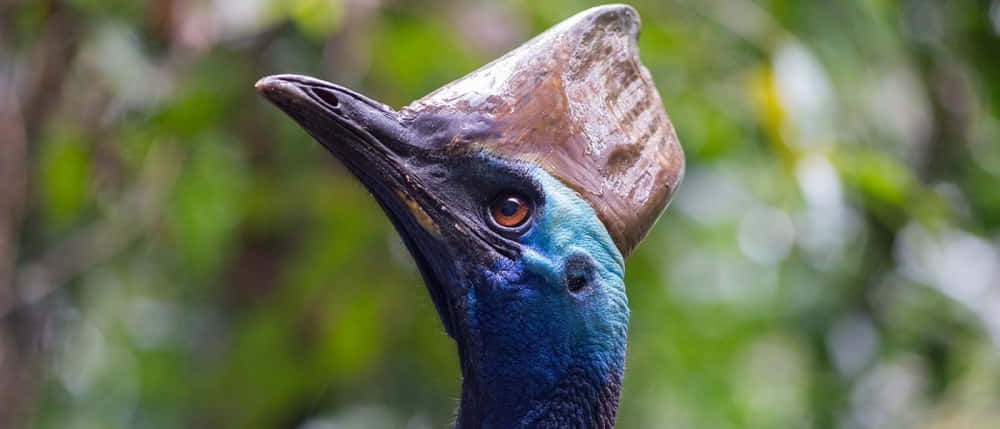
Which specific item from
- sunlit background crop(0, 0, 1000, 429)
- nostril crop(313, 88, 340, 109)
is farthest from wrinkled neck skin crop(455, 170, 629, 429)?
sunlit background crop(0, 0, 1000, 429)

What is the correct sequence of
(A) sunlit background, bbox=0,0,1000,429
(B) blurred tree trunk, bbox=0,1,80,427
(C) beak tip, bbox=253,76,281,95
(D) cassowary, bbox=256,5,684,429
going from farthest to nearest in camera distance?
(A) sunlit background, bbox=0,0,1000,429 → (B) blurred tree trunk, bbox=0,1,80,427 → (D) cassowary, bbox=256,5,684,429 → (C) beak tip, bbox=253,76,281,95

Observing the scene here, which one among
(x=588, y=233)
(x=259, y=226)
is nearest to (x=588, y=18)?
(x=588, y=233)

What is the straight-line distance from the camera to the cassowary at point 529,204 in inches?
72.3

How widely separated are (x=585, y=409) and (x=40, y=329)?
207 cm

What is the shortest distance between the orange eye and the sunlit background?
3.92 ft

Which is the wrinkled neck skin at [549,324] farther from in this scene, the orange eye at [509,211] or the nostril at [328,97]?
the nostril at [328,97]

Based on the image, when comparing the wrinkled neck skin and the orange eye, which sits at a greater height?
the orange eye

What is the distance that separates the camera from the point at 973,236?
375cm

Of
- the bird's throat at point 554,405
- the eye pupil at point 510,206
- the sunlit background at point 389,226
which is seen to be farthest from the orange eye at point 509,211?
the sunlit background at point 389,226

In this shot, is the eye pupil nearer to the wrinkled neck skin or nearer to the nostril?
the wrinkled neck skin

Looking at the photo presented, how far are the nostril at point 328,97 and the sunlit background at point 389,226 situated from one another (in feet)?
4.00

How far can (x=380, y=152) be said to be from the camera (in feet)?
5.94

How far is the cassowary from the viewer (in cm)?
184

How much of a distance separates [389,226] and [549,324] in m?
1.90
